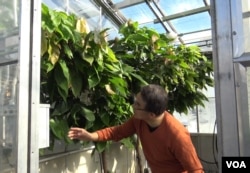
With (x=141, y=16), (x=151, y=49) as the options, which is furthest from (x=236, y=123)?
(x=141, y=16)

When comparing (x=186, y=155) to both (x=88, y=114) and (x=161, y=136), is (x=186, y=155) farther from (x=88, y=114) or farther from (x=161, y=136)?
(x=88, y=114)

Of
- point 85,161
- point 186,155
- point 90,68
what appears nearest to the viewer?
point 186,155

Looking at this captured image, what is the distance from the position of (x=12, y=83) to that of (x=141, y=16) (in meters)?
2.96

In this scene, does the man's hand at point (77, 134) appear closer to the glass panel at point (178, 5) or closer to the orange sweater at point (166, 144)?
the orange sweater at point (166, 144)

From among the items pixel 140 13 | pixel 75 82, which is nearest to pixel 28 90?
pixel 75 82

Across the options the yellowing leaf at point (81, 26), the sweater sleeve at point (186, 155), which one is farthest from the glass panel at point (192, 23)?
the sweater sleeve at point (186, 155)

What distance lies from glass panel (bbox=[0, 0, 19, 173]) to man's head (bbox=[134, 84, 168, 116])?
0.70m

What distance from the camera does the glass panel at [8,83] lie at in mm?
932

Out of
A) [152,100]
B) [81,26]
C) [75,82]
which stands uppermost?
[81,26]

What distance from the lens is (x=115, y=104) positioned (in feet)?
6.24

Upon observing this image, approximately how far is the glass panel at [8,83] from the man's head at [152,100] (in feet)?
2.29

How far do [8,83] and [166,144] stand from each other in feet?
2.74

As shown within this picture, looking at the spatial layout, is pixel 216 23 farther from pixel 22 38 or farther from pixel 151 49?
pixel 151 49

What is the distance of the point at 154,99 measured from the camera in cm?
142
